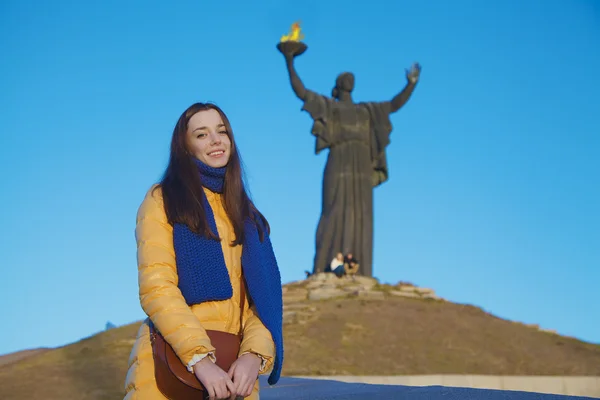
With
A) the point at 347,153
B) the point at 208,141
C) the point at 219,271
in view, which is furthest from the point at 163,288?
the point at 347,153

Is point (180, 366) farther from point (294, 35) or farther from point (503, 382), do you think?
point (294, 35)

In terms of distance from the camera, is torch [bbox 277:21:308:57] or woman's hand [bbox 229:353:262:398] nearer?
woman's hand [bbox 229:353:262:398]

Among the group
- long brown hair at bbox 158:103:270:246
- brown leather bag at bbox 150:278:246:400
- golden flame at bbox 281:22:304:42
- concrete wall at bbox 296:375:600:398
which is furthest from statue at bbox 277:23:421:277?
brown leather bag at bbox 150:278:246:400

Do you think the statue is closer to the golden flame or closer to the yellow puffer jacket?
the golden flame

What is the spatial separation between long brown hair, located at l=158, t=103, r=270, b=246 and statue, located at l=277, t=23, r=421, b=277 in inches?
653

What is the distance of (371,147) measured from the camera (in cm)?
2102

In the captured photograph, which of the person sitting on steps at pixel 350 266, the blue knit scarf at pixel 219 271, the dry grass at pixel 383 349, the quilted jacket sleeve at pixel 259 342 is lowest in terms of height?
the quilted jacket sleeve at pixel 259 342

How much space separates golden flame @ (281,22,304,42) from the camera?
64.9ft

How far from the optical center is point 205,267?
2898 mm

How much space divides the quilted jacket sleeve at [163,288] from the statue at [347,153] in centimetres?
1690

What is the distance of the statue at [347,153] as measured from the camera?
19922mm

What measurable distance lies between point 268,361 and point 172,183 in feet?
2.41

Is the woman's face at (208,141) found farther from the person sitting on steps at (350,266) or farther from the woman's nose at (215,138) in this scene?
the person sitting on steps at (350,266)

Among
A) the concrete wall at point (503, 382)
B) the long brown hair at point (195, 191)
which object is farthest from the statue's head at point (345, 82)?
the long brown hair at point (195, 191)
